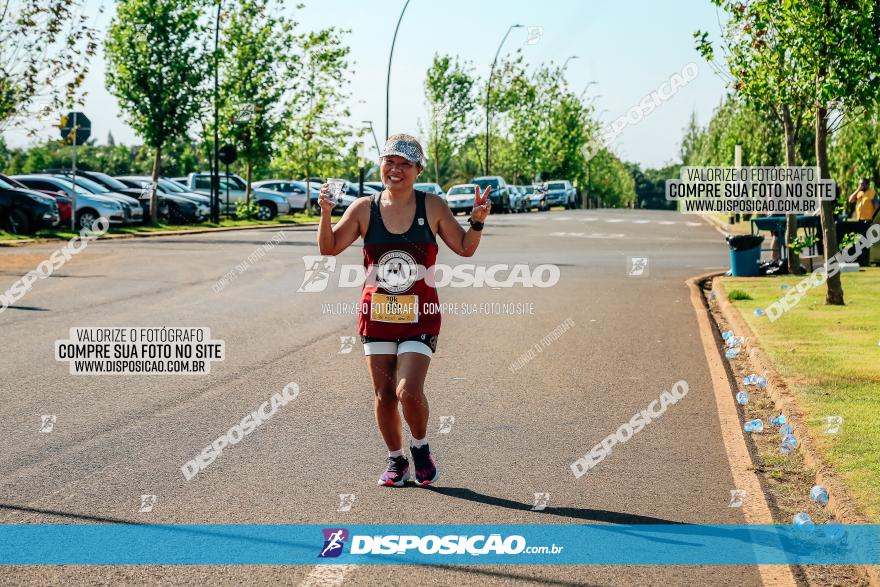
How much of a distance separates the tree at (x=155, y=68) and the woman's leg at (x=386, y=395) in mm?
32032

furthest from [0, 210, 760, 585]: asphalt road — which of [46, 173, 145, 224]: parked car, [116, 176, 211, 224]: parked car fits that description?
[116, 176, 211, 224]: parked car

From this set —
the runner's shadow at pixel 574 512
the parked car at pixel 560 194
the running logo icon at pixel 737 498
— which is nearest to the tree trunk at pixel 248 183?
the parked car at pixel 560 194

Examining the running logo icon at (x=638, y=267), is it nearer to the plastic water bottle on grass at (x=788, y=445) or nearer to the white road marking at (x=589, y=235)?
the white road marking at (x=589, y=235)

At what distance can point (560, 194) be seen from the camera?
233 feet

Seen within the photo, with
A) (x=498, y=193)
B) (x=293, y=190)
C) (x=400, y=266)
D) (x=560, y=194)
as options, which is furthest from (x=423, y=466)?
(x=560, y=194)

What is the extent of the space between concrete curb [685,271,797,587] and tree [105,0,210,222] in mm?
28248

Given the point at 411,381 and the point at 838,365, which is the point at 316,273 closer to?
the point at 838,365

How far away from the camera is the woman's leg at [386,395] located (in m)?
6.29

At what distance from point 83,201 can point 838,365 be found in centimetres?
2591

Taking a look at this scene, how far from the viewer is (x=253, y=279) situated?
18812 millimetres

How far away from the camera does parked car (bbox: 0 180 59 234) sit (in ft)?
95.6

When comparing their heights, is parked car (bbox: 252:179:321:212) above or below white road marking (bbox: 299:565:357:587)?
above

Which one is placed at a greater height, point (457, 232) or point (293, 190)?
point (293, 190)

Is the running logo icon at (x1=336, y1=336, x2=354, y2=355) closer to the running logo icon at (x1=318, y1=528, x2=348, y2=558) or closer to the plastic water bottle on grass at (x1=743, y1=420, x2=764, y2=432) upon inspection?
the plastic water bottle on grass at (x1=743, y1=420, x2=764, y2=432)
